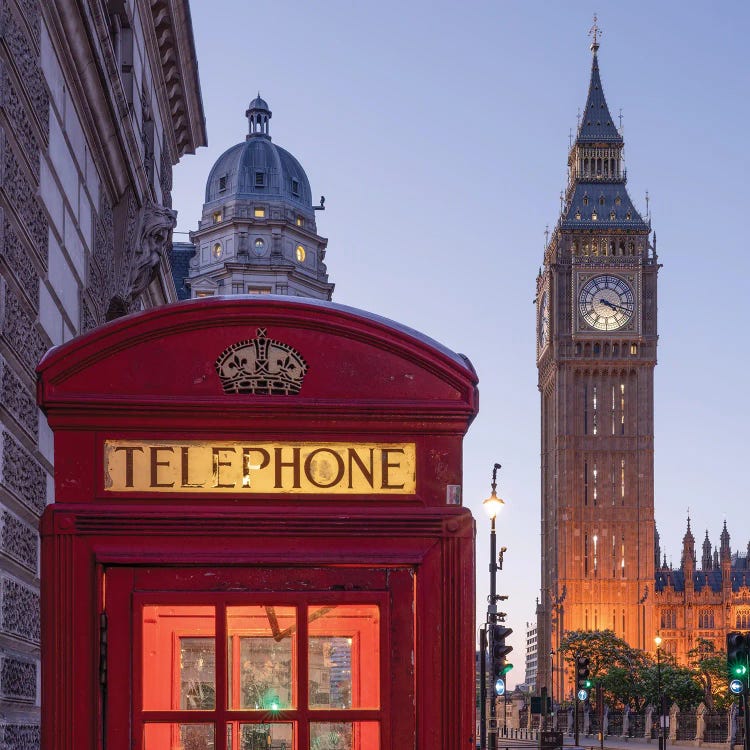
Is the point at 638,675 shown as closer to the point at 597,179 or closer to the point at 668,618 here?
the point at 668,618

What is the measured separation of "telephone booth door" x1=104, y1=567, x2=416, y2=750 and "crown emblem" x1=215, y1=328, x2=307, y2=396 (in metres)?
0.57

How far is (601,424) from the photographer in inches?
3967

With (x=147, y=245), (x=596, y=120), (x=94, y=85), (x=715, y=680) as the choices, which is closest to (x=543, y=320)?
(x=596, y=120)

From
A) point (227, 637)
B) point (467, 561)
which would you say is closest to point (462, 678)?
point (467, 561)

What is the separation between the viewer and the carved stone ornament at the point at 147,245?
465 inches

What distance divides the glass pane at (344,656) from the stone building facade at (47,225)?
2027 mm

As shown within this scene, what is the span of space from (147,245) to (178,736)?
823cm

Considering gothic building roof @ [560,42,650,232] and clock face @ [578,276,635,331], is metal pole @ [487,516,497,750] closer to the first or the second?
clock face @ [578,276,635,331]

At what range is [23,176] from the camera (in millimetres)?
6527

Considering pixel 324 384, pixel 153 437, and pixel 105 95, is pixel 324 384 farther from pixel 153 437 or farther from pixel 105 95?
pixel 105 95

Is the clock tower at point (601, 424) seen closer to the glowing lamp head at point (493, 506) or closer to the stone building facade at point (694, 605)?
the stone building facade at point (694, 605)

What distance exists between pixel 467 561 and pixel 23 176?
10.5ft

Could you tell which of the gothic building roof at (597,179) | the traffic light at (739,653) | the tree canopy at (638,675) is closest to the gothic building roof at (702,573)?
the tree canopy at (638,675)

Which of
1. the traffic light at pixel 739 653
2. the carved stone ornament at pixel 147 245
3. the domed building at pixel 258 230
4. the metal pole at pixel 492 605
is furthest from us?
the domed building at pixel 258 230
